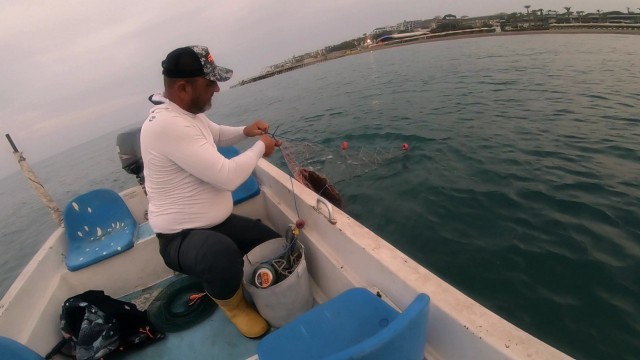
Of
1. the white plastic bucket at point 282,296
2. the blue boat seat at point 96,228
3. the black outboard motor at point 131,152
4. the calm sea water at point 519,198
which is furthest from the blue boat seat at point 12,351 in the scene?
the black outboard motor at point 131,152

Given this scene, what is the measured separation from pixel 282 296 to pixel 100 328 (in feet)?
4.76

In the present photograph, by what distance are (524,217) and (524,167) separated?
1.84 metres

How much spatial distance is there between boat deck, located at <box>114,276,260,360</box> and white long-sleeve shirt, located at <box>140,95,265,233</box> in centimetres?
94

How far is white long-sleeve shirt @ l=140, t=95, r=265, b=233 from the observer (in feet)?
6.22

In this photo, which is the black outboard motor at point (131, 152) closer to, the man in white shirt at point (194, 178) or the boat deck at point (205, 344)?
the man in white shirt at point (194, 178)

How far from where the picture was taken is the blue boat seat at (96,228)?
2.93 meters

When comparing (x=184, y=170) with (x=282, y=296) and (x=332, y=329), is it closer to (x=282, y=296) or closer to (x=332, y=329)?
(x=282, y=296)

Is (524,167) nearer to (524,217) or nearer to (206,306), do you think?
(524,217)

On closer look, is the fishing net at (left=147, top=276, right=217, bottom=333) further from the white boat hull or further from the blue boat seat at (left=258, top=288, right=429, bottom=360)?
the blue boat seat at (left=258, top=288, right=429, bottom=360)

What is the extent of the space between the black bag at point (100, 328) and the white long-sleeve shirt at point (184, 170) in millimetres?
897

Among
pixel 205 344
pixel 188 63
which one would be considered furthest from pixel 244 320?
pixel 188 63

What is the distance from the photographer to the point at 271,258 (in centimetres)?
253

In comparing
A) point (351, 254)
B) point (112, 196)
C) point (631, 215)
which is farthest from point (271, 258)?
point (631, 215)

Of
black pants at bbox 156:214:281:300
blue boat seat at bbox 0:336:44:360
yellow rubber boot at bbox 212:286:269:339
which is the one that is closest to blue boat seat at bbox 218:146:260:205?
black pants at bbox 156:214:281:300
